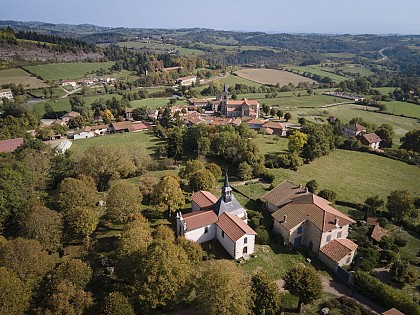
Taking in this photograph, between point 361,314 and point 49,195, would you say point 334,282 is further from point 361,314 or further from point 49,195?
point 49,195

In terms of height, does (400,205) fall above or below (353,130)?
above

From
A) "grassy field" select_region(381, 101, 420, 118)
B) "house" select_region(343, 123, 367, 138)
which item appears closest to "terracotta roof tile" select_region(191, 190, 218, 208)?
"house" select_region(343, 123, 367, 138)

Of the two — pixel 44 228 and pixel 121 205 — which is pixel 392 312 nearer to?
pixel 121 205

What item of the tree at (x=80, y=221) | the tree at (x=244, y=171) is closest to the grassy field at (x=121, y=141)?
the tree at (x=244, y=171)

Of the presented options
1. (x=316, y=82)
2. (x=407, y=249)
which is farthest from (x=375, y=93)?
(x=407, y=249)

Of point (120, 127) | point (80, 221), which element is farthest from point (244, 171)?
point (120, 127)

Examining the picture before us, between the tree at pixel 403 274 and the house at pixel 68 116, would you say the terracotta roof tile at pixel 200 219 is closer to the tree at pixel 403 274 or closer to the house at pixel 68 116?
the tree at pixel 403 274
